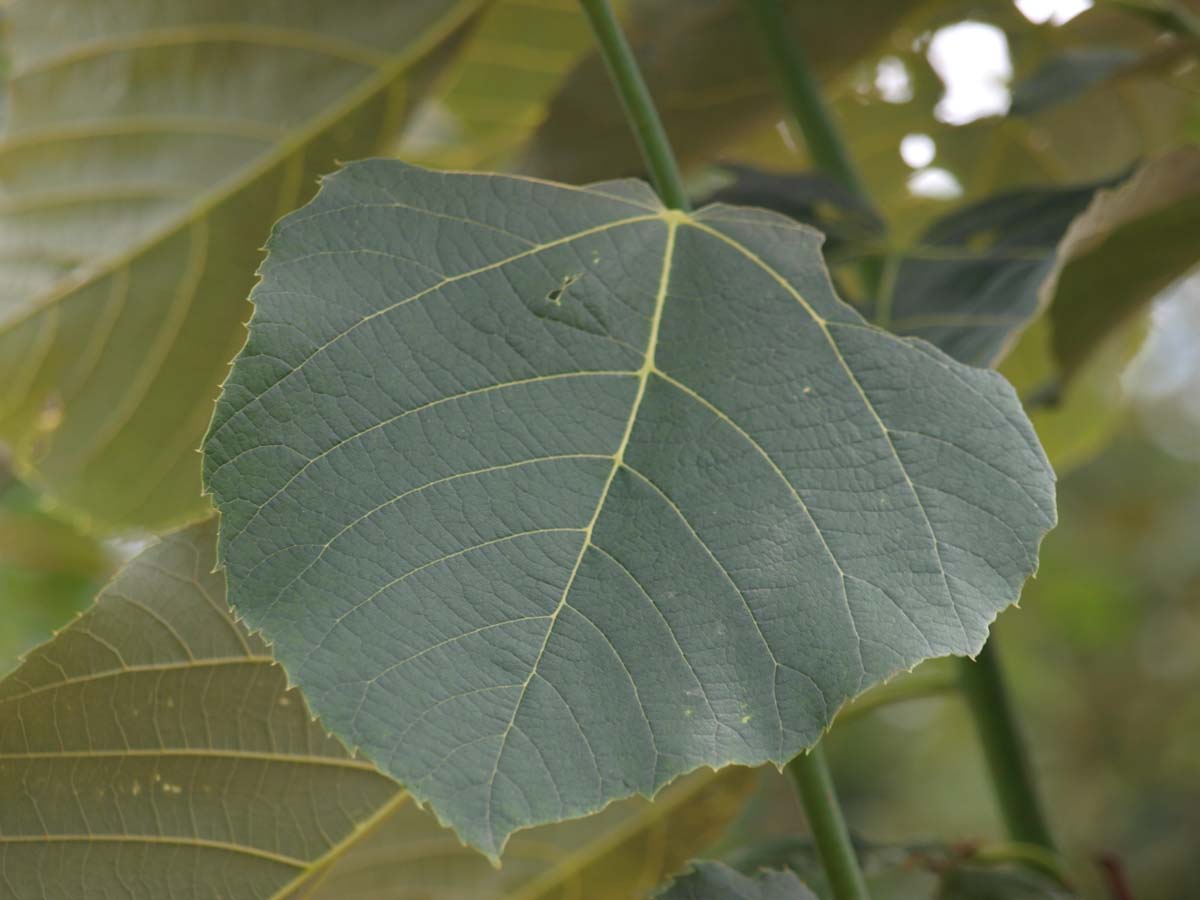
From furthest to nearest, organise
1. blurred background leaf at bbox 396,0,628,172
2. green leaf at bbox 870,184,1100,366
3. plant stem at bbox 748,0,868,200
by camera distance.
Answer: blurred background leaf at bbox 396,0,628,172 → plant stem at bbox 748,0,868,200 → green leaf at bbox 870,184,1100,366

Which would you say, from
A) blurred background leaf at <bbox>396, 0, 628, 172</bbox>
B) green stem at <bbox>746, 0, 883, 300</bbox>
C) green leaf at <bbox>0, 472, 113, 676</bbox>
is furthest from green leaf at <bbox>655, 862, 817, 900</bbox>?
green leaf at <bbox>0, 472, 113, 676</bbox>

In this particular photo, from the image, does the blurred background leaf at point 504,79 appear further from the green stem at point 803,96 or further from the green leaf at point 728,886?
the green leaf at point 728,886

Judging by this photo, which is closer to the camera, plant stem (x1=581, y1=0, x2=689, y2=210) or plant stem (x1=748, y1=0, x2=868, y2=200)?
plant stem (x1=581, y1=0, x2=689, y2=210)

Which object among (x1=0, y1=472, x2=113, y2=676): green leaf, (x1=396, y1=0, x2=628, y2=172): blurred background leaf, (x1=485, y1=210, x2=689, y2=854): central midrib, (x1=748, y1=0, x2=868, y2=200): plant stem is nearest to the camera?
(x1=485, y1=210, x2=689, y2=854): central midrib

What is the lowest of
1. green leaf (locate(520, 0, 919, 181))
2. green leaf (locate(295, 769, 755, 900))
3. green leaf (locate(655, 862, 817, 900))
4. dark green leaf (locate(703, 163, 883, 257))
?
green leaf (locate(655, 862, 817, 900))

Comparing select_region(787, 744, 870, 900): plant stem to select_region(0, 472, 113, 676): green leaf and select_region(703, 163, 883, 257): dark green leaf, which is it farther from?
select_region(0, 472, 113, 676): green leaf

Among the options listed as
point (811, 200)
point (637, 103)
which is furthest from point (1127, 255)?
point (637, 103)
